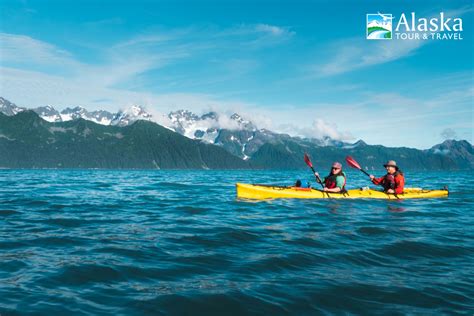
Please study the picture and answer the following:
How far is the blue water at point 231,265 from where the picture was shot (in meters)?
6.14

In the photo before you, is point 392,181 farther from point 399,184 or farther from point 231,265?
point 231,265

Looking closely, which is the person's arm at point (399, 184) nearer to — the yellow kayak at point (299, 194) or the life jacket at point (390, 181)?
the life jacket at point (390, 181)

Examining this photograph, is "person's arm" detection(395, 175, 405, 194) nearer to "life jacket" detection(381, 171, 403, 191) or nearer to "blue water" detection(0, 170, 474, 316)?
"life jacket" detection(381, 171, 403, 191)

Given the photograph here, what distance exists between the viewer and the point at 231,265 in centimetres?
848

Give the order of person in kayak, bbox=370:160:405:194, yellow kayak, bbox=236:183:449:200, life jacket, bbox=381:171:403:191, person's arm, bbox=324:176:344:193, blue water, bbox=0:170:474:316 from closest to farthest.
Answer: blue water, bbox=0:170:474:316 < person's arm, bbox=324:176:344:193 < yellow kayak, bbox=236:183:449:200 < person in kayak, bbox=370:160:405:194 < life jacket, bbox=381:171:403:191

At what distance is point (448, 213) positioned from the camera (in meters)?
18.9

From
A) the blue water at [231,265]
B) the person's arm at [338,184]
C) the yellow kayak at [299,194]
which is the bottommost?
the blue water at [231,265]

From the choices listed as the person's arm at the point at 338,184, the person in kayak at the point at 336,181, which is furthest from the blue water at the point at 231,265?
the person in kayak at the point at 336,181

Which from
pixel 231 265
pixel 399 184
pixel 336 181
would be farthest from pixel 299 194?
pixel 231 265

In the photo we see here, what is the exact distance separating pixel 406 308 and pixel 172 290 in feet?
Result: 14.1

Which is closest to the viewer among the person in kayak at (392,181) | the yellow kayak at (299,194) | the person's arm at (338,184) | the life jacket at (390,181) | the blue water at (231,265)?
the blue water at (231,265)

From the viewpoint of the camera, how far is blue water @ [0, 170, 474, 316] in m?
6.14

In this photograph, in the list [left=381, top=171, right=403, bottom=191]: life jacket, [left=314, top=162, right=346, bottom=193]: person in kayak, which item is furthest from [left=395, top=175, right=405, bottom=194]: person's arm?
[left=314, top=162, right=346, bottom=193]: person in kayak

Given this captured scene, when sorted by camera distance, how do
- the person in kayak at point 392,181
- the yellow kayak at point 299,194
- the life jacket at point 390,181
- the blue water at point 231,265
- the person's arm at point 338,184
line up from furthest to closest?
the life jacket at point 390,181 → the person in kayak at point 392,181 → the yellow kayak at point 299,194 → the person's arm at point 338,184 → the blue water at point 231,265
